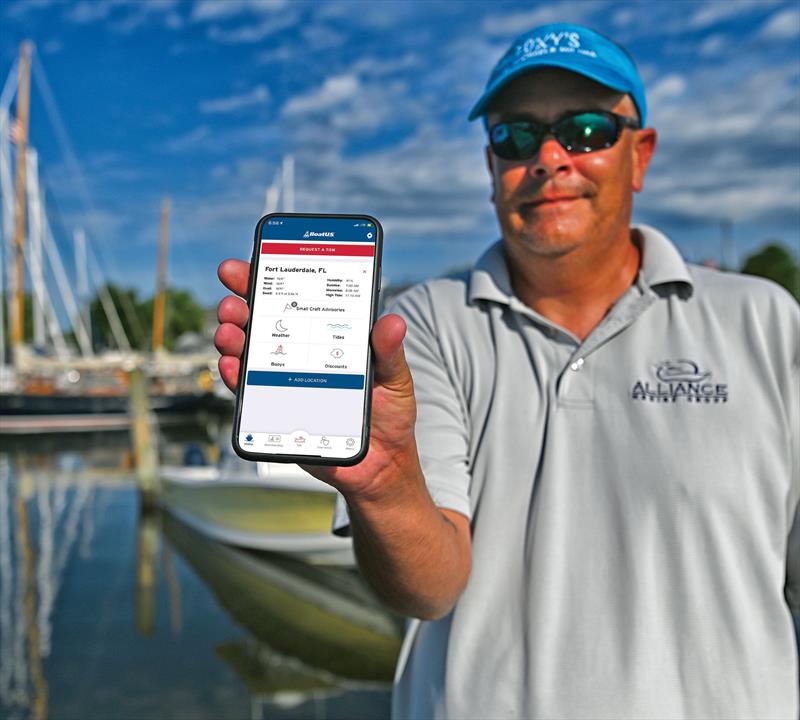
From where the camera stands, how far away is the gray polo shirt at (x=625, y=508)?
1798 mm

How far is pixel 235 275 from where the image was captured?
1.58 m

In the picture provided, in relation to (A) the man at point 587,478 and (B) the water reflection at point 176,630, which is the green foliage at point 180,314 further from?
(A) the man at point 587,478

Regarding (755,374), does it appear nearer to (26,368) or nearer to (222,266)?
(222,266)

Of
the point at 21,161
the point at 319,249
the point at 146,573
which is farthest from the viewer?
the point at 21,161

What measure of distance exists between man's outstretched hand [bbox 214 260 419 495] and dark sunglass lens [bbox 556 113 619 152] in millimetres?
962

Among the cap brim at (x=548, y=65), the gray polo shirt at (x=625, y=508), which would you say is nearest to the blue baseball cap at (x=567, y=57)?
the cap brim at (x=548, y=65)

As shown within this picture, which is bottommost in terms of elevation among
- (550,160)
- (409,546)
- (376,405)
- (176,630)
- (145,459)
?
(176,630)

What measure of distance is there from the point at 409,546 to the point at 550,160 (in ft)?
3.46

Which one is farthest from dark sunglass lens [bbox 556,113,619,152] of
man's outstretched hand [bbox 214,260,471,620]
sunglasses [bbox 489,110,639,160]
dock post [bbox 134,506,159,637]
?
dock post [bbox 134,506,159,637]

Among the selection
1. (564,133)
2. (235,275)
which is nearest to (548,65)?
(564,133)

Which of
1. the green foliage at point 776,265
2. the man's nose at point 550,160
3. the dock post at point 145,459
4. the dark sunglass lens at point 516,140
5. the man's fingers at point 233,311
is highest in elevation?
the green foliage at point 776,265

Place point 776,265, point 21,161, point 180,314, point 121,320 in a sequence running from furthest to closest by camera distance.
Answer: point 180,314 < point 121,320 < point 776,265 < point 21,161

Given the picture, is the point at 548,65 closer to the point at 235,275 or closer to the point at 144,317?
the point at 235,275

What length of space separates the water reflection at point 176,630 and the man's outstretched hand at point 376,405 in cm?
691
